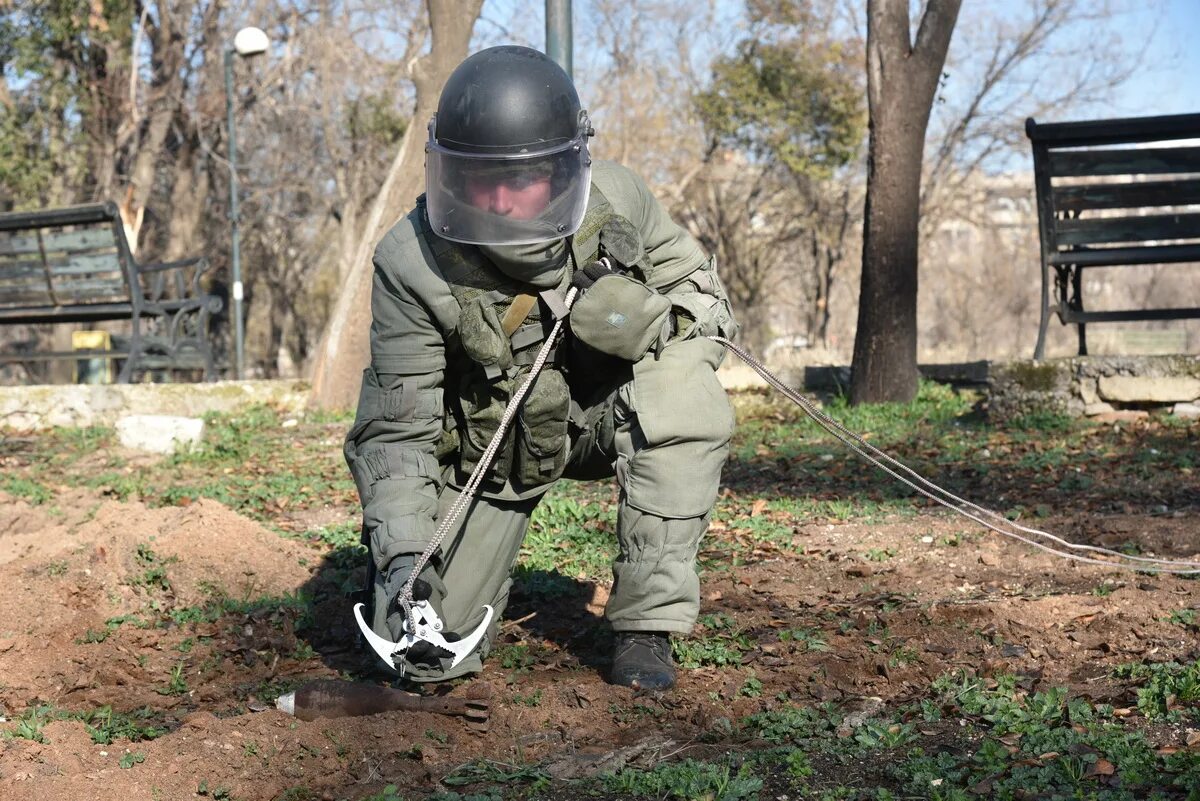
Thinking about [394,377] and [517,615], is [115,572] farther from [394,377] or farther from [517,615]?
[394,377]

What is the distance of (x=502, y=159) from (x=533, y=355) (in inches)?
22.0

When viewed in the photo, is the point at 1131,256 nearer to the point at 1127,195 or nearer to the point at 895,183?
the point at 1127,195

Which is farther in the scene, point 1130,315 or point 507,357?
point 1130,315

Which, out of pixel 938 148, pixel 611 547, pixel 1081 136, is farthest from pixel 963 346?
pixel 611 547

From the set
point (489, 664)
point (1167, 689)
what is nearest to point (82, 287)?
point (489, 664)

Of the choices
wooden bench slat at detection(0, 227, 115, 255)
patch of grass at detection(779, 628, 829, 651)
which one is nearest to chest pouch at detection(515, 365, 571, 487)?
patch of grass at detection(779, 628, 829, 651)

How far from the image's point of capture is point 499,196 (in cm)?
324

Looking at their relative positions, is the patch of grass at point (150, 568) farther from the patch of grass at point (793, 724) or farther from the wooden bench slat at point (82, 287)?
the wooden bench slat at point (82, 287)

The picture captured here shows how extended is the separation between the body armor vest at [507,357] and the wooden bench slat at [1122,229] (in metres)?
5.56

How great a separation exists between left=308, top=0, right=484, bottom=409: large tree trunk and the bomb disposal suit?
623cm

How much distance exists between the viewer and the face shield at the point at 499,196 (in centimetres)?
322

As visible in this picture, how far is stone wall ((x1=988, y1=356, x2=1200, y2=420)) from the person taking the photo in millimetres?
7844

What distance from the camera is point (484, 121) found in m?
3.22

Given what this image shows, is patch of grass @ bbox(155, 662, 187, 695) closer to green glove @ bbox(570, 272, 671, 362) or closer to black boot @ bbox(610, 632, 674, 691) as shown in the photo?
black boot @ bbox(610, 632, 674, 691)
